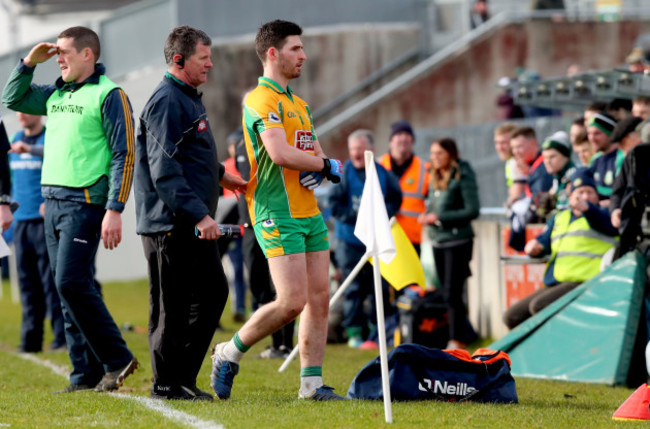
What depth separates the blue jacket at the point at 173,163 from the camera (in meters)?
7.42

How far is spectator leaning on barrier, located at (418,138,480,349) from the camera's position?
40.4ft

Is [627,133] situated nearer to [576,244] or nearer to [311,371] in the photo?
[576,244]

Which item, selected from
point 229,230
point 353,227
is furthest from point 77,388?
point 353,227

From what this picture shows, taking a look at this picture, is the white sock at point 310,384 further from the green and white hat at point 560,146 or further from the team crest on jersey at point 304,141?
the green and white hat at point 560,146

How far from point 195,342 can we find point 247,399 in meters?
0.51

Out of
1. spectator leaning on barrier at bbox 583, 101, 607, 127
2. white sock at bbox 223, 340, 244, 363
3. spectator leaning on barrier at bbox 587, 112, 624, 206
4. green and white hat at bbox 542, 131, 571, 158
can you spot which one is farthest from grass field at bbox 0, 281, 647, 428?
spectator leaning on barrier at bbox 583, 101, 607, 127

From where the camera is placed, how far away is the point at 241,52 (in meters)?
22.6

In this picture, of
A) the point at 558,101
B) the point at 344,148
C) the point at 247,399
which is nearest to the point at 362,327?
the point at 558,101

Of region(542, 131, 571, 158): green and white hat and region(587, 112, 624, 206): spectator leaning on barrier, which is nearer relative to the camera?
region(587, 112, 624, 206): spectator leaning on barrier

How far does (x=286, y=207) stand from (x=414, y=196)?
19.5 feet

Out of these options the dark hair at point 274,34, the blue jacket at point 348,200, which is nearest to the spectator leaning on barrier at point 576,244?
the blue jacket at point 348,200

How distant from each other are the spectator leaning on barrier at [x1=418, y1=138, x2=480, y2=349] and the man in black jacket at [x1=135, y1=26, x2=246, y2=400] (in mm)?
4871

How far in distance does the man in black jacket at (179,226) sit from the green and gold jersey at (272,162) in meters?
0.32

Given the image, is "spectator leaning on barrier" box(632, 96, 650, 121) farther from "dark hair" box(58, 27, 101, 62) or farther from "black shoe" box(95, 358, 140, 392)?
"black shoe" box(95, 358, 140, 392)
